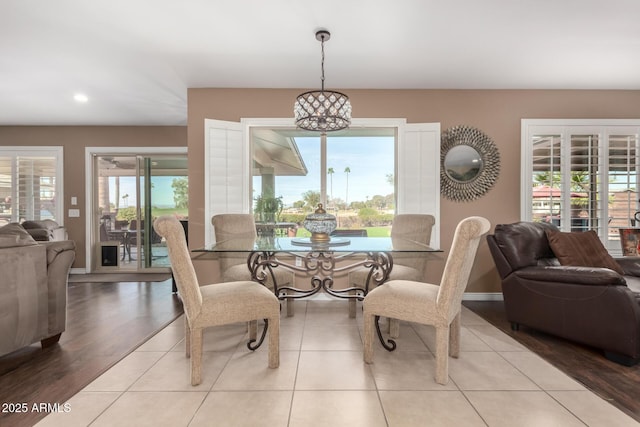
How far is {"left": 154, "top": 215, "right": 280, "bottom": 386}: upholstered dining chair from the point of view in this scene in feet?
5.67

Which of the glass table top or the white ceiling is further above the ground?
the white ceiling

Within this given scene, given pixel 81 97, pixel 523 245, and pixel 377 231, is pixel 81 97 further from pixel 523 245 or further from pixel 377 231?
pixel 523 245

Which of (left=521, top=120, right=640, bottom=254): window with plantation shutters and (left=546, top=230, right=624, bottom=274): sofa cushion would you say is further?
(left=521, top=120, right=640, bottom=254): window with plantation shutters

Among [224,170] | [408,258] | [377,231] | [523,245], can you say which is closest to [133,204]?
[224,170]

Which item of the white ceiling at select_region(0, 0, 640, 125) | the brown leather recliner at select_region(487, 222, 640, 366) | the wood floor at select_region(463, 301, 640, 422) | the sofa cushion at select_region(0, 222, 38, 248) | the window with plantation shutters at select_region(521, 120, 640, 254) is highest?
the white ceiling at select_region(0, 0, 640, 125)

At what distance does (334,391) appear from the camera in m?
1.73

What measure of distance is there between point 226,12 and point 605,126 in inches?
172

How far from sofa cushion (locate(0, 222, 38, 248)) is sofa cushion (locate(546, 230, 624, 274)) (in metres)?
4.25

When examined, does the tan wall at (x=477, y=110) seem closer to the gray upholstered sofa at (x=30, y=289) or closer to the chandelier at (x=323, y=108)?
the chandelier at (x=323, y=108)

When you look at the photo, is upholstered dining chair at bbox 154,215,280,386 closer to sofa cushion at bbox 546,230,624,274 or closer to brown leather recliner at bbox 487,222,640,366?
brown leather recliner at bbox 487,222,640,366

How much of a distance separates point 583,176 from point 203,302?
14.3ft

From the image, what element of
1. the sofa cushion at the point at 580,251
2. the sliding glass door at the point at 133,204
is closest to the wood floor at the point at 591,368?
the sofa cushion at the point at 580,251

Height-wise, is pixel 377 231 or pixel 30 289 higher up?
pixel 377 231

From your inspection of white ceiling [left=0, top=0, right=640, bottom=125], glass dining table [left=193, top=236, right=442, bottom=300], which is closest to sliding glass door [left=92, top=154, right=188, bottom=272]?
white ceiling [left=0, top=0, right=640, bottom=125]
